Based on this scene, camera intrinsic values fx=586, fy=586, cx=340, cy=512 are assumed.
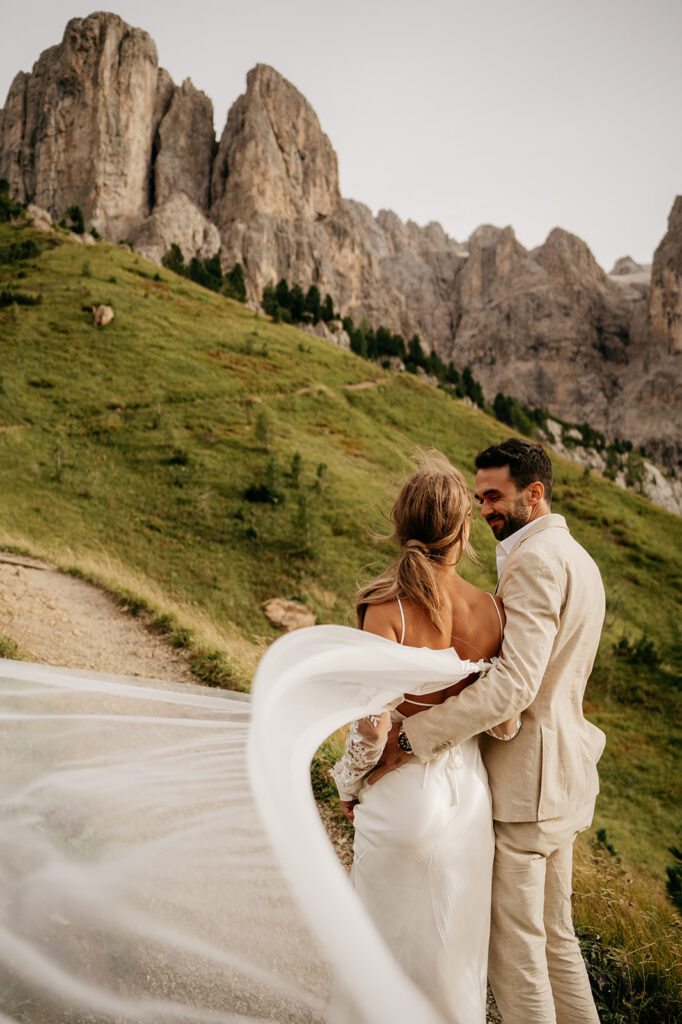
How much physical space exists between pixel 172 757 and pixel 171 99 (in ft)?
453

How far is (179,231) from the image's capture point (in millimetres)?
94062

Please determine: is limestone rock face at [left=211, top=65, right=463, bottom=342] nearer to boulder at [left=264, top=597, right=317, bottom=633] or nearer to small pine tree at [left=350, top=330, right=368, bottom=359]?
small pine tree at [left=350, top=330, right=368, bottom=359]

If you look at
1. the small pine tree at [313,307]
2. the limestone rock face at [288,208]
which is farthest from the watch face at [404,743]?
the limestone rock face at [288,208]

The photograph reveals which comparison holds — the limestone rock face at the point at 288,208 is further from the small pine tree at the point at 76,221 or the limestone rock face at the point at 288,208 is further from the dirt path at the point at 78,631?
the dirt path at the point at 78,631

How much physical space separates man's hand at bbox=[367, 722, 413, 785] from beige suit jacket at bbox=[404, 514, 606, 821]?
10 cm

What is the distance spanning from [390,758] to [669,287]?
161m

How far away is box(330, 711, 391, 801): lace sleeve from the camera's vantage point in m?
2.25

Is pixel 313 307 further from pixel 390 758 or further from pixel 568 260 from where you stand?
pixel 568 260

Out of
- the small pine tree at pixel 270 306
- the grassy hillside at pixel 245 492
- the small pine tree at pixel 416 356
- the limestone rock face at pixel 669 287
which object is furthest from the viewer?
the limestone rock face at pixel 669 287

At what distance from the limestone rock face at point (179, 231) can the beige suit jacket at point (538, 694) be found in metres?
97.0

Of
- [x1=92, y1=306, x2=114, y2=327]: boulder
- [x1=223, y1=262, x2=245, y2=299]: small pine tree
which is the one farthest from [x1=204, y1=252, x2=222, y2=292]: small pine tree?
[x1=92, y1=306, x2=114, y2=327]: boulder

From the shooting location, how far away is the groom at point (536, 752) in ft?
7.44

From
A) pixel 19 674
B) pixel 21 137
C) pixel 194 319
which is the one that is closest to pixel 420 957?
pixel 19 674

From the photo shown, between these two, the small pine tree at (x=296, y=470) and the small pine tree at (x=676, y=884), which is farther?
the small pine tree at (x=296, y=470)
